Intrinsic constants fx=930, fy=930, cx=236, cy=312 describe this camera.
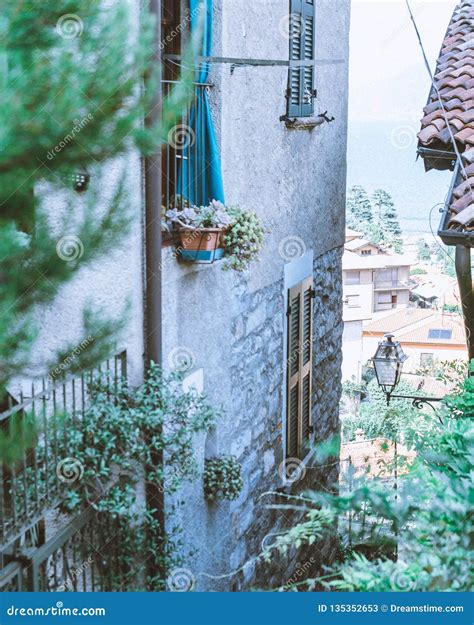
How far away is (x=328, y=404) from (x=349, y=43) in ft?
6.20

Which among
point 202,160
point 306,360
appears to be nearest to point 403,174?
point 306,360

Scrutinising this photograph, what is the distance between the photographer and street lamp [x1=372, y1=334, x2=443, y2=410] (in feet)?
14.6

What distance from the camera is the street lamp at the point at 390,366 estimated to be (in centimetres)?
446

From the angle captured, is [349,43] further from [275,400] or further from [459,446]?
[459,446]

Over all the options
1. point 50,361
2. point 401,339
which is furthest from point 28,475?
point 401,339

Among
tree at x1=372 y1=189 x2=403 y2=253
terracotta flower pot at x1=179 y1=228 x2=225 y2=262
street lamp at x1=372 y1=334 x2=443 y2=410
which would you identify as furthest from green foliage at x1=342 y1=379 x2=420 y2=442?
terracotta flower pot at x1=179 y1=228 x2=225 y2=262

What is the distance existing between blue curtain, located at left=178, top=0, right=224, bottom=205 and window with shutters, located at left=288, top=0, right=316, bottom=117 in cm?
81

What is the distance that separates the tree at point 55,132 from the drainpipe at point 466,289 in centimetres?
213

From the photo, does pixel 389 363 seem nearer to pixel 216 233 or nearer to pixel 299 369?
pixel 299 369

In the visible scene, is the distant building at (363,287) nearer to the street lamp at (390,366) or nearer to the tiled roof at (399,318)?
the tiled roof at (399,318)

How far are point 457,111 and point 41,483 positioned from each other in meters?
2.79

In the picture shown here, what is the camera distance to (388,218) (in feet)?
14.8

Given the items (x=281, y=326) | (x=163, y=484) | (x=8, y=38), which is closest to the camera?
(x=8, y=38)

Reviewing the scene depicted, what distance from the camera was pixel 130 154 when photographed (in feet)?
9.51
